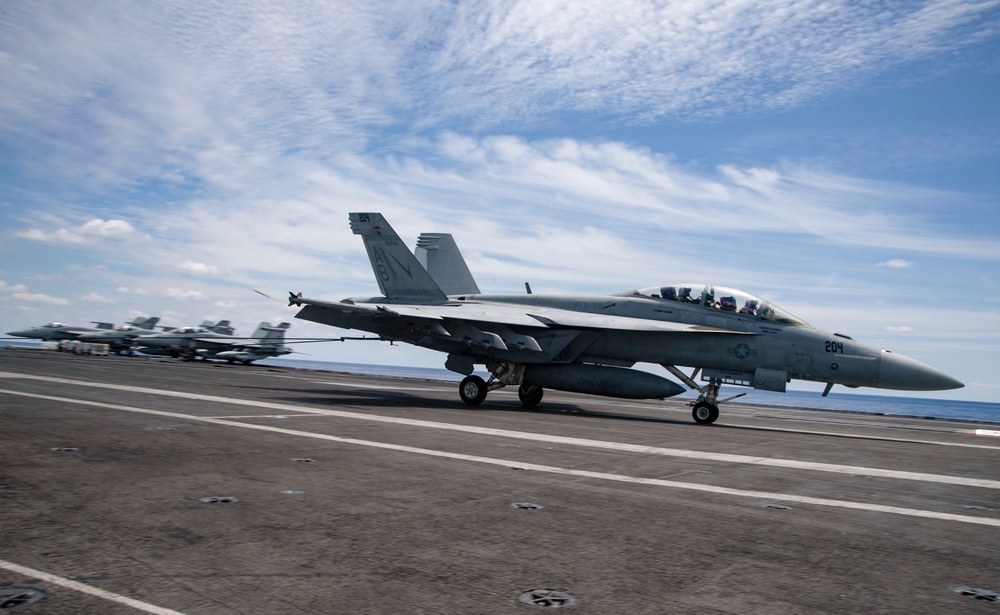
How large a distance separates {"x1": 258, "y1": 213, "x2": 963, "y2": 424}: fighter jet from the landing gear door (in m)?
0.02

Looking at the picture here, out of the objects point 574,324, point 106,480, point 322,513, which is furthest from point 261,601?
point 574,324

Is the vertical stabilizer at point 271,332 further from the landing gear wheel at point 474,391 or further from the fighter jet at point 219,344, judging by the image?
the landing gear wheel at point 474,391

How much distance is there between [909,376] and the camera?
583 inches

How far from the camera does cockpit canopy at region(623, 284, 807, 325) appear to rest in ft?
53.5

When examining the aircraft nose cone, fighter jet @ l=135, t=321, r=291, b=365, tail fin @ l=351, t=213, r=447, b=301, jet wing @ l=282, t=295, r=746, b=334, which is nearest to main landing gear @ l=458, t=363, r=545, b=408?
jet wing @ l=282, t=295, r=746, b=334

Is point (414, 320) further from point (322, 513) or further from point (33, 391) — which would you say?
point (322, 513)

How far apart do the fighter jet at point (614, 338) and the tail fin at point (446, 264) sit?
→ 2.84 metres

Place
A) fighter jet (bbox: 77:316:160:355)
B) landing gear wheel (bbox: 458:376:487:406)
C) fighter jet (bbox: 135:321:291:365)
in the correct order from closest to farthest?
landing gear wheel (bbox: 458:376:487:406)
fighter jet (bbox: 135:321:291:365)
fighter jet (bbox: 77:316:160:355)

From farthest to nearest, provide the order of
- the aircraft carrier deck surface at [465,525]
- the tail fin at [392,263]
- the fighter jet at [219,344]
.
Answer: the fighter jet at [219,344] < the tail fin at [392,263] < the aircraft carrier deck surface at [465,525]

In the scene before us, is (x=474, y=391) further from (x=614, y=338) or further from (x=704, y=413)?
(x=704, y=413)

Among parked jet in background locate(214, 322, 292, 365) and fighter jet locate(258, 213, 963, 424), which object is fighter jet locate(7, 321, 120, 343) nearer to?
parked jet in background locate(214, 322, 292, 365)

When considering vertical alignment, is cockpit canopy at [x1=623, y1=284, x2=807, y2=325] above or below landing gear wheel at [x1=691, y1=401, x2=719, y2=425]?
above

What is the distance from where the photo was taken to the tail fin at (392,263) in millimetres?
20453

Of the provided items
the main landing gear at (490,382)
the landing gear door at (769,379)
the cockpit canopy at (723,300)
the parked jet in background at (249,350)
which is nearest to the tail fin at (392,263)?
the main landing gear at (490,382)
